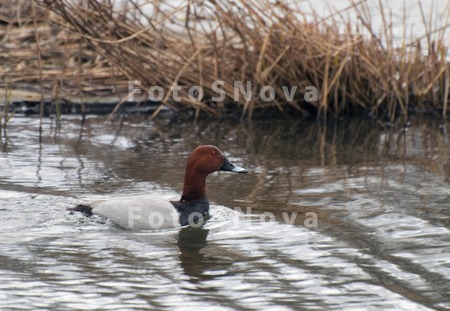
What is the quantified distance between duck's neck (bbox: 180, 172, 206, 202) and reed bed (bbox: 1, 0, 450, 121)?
333 centimetres

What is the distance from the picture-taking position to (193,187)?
8203 millimetres

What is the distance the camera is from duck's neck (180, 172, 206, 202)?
Result: 8.19 meters

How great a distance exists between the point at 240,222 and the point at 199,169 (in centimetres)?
66

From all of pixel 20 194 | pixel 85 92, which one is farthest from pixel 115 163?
pixel 85 92

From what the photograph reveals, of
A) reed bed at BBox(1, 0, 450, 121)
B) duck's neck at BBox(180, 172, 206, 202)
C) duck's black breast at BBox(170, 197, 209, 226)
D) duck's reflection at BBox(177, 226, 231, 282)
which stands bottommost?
duck's reflection at BBox(177, 226, 231, 282)

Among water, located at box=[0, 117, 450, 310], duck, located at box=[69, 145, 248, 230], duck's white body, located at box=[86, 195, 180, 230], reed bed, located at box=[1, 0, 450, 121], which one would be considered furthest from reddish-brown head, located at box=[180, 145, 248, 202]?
reed bed, located at box=[1, 0, 450, 121]

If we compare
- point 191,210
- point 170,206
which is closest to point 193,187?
point 191,210

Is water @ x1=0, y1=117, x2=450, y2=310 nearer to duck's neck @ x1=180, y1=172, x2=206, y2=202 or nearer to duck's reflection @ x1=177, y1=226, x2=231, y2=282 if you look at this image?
duck's reflection @ x1=177, y1=226, x2=231, y2=282

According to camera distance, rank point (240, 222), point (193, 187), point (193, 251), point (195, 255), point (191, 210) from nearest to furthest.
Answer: point (195, 255)
point (193, 251)
point (240, 222)
point (191, 210)
point (193, 187)

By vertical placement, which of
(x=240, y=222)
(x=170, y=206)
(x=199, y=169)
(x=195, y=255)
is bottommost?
(x=195, y=255)

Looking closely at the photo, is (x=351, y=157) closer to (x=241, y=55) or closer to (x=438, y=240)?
(x=241, y=55)

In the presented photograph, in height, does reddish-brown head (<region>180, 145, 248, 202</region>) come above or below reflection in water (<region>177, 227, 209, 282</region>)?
above

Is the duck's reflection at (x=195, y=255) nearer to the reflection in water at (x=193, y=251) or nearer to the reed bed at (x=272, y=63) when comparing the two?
the reflection in water at (x=193, y=251)

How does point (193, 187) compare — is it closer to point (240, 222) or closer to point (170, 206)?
point (170, 206)
